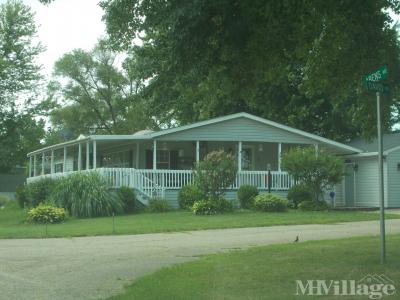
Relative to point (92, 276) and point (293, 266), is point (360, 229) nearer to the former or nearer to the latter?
point (293, 266)

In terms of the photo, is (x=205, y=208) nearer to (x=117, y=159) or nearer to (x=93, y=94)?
(x=117, y=159)

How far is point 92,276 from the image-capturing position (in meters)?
9.80

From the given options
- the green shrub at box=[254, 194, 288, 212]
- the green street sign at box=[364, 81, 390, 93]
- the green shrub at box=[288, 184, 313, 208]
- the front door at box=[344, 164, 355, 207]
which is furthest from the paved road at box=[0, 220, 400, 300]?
the front door at box=[344, 164, 355, 207]

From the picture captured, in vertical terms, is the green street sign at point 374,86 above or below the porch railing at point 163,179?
above

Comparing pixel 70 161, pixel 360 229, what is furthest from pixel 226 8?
pixel 70 161

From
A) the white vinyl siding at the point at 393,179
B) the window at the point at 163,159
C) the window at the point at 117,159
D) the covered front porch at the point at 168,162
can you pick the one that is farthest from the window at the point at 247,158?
the white vinyl siding at the point at 393,179

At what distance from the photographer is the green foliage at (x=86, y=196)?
2364cm

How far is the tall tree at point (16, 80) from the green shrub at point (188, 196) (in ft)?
87.9

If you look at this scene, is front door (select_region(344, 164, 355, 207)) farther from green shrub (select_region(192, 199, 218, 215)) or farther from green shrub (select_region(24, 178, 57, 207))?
green shrub (select_region(24, 178, 57, 207))

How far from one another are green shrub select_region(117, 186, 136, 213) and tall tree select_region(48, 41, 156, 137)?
111 feet

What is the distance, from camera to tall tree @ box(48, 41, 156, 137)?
60.5 meters

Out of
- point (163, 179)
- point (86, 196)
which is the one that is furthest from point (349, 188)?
point (86, 196)

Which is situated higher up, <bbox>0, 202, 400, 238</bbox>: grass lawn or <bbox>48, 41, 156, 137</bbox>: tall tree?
<bbox>48, 41, 156, 137</bbox>: tall tree

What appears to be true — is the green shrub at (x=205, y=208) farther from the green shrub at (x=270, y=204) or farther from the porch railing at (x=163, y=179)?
the porch railing at (x=163, y=179)
